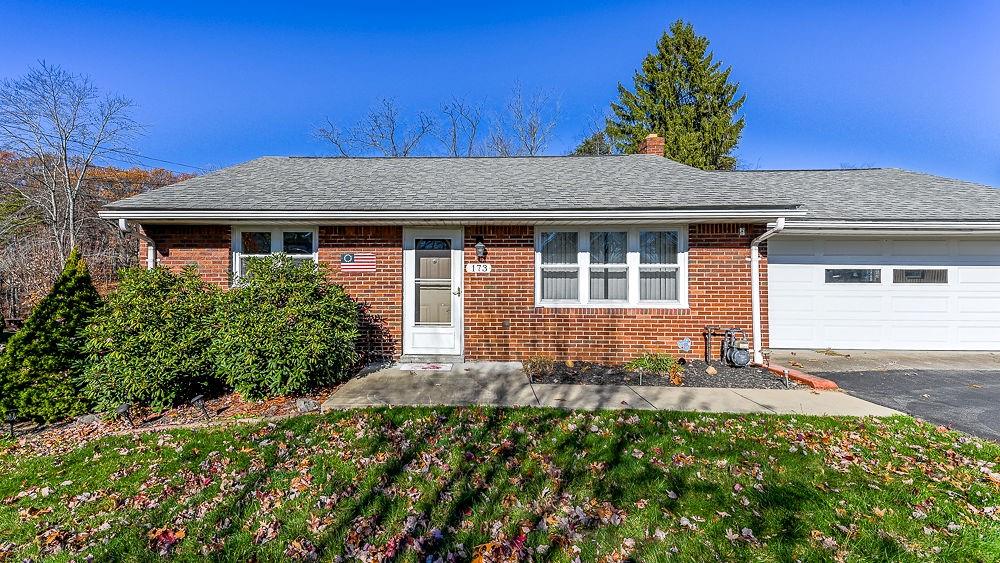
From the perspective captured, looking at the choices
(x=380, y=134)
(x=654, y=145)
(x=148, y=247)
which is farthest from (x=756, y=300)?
(x=380, y=134)

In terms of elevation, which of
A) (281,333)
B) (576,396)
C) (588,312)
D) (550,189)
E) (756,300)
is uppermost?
(550,189)

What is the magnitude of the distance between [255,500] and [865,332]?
10646mm

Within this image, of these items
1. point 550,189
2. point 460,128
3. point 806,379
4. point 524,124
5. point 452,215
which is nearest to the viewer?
point 806,379

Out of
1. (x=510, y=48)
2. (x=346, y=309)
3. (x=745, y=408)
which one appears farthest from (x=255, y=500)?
(x=510, y=48)

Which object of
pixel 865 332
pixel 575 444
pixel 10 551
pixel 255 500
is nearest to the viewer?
pixel 10 551

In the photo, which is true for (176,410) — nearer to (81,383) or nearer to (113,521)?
(81,383)

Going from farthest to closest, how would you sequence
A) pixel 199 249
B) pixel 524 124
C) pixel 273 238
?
1. pixel 524 124
2. pixel 273 238
3. pixel 199 249

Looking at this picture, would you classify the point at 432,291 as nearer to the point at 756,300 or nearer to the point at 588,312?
the point at 588,312

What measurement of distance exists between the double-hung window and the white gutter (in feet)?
2.03

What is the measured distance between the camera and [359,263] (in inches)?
282

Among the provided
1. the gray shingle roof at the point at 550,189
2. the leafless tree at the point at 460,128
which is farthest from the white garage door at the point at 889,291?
the leafless tree at the point at 460,128

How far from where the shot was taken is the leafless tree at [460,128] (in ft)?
77.4

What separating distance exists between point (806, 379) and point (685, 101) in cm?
2126

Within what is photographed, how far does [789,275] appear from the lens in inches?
329
